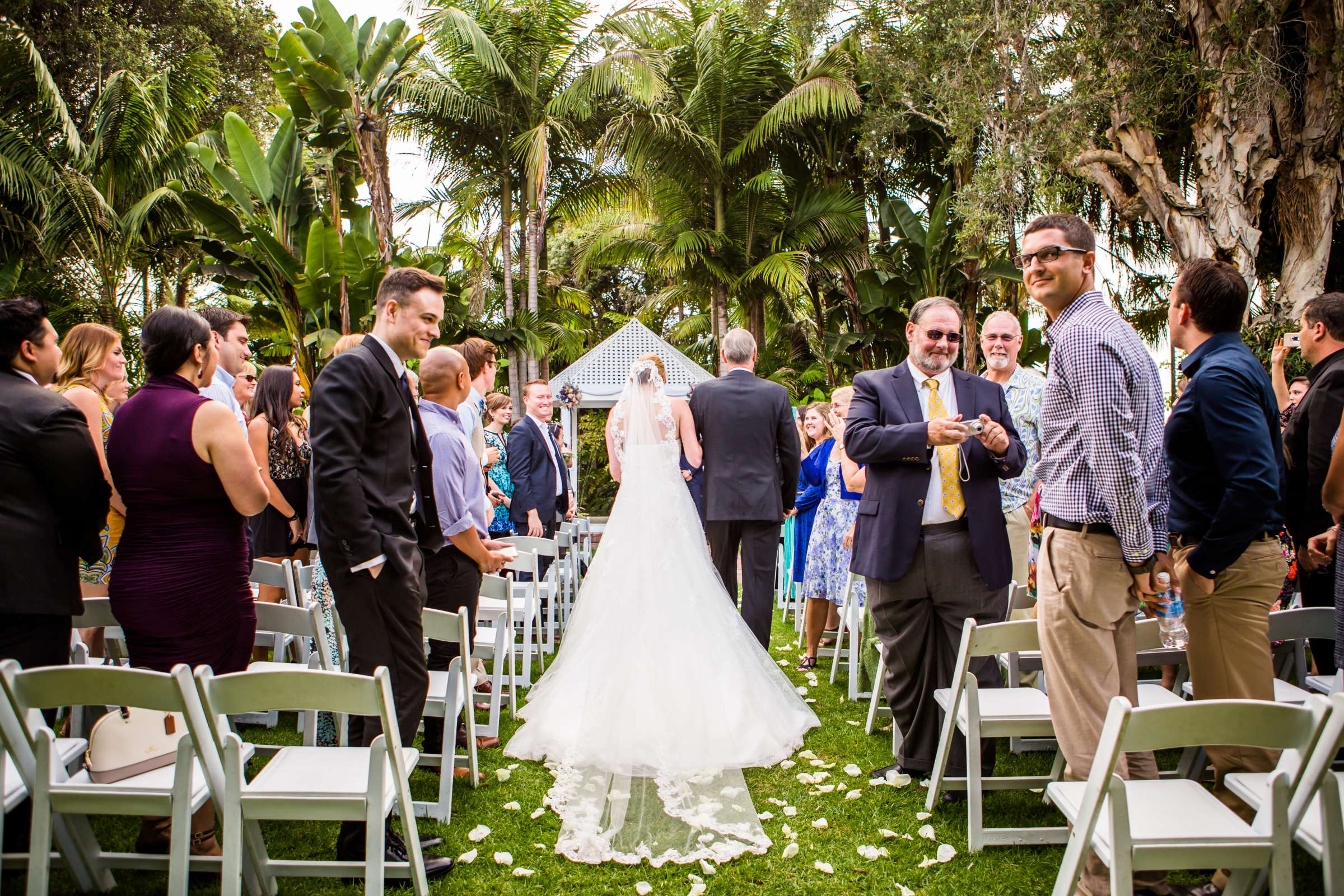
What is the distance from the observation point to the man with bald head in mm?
4207

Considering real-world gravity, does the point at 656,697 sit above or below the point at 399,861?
above

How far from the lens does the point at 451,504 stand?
423 cm

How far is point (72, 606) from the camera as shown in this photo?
314 cm

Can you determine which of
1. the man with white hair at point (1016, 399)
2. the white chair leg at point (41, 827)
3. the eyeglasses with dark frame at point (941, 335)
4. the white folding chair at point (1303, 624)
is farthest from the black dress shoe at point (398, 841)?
the man with white hair at point (1016, 399)

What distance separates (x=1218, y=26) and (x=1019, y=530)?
8678 mm

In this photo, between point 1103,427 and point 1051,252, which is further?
point 1051,252

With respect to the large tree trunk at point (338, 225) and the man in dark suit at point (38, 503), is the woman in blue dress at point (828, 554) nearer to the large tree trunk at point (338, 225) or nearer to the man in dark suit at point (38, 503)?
the man in dark suit at point (38, 503)

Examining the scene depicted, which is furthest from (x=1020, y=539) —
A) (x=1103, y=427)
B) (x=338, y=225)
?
(x=338, y=225)

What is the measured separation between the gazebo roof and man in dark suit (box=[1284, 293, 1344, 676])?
10.4 metres

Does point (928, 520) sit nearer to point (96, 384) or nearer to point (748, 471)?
point (748, 471)

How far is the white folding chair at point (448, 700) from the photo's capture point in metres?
3.73

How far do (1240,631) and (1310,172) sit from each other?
10.2 meters

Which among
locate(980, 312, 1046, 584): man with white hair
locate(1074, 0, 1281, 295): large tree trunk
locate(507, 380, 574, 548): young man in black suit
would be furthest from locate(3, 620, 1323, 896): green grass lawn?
locate(1074, 0, 1281, 295): large tree trunk

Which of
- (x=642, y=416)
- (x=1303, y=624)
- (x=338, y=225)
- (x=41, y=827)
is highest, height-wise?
(x=338, y=225)
